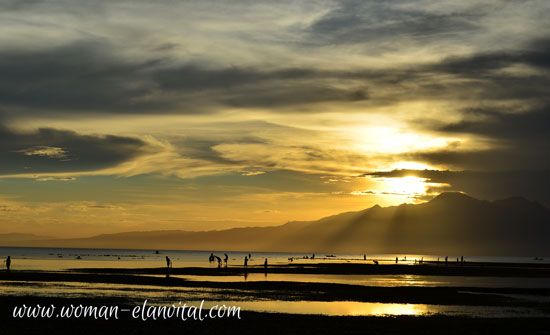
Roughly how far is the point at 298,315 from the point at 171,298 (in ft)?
40.5

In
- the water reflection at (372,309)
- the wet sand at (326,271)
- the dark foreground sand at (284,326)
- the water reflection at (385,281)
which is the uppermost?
the wet sand at (326,271)

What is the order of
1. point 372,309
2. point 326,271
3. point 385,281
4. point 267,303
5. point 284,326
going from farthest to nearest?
point 326,271, point 385,281, point 267,303, point 372,309, point 284,326

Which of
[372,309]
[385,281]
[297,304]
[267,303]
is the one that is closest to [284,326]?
[372,309]

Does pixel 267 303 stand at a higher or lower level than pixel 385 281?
lower

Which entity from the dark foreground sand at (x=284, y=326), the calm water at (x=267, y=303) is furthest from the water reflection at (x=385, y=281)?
the dark foreground sand at (x=284, y=326)

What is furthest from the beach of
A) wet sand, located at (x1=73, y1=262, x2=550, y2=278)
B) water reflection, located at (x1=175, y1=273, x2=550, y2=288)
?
wet sand, located at (x1=73, y1=262, x2=550, y2=278)

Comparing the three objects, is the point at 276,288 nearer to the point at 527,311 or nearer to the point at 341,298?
the point at 341,298

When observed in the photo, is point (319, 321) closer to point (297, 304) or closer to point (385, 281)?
point (297, 304)

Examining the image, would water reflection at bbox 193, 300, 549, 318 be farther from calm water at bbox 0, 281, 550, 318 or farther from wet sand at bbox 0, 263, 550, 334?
wet sand at bbox 0, 263, 550, 334

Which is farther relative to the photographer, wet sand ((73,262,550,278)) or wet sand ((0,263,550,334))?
wet sand ((73,262,550,278))

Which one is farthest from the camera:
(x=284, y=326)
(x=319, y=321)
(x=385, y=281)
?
(x=385, y=281)

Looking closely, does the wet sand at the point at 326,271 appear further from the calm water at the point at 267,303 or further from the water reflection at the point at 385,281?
the calm water at the point at 267,303

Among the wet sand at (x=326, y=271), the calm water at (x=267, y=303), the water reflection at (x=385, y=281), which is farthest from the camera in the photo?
the wet sand at (x=326, y=271)

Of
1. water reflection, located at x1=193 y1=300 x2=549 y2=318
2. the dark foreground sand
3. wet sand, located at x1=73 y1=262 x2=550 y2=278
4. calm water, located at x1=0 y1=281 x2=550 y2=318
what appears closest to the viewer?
the dark foreground sand
